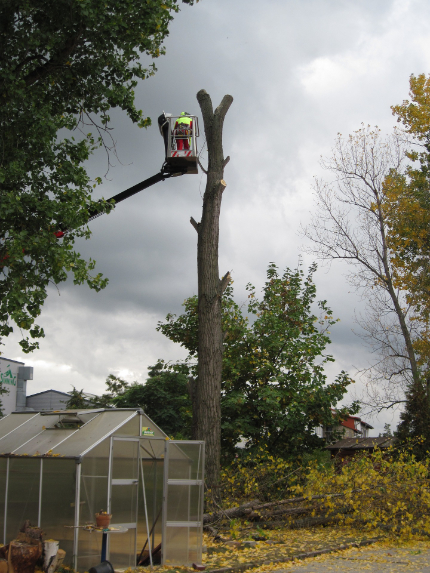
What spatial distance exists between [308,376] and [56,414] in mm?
8270

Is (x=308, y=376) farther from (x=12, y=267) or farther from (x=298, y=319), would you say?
(x=12, y=267)

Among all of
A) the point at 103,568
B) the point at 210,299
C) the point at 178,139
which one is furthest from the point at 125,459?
the point at 178,139

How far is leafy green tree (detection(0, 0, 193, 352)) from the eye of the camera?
9359 mm

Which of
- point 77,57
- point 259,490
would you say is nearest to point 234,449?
point 259,490

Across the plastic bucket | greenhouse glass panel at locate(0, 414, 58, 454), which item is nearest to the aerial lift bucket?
greenhouse glass panel at locate(0, 414, 58, 454)

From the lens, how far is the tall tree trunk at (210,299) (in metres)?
13.1

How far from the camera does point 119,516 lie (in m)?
9.15

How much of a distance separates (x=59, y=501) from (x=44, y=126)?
20.6 ft

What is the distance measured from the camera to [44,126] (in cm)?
978

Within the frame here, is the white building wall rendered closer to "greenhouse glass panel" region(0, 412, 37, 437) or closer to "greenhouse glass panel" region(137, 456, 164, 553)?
"greenhouse glass panel" region(0, 412, 37, 437)

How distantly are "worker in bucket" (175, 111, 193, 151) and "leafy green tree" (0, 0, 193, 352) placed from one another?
1.88 m

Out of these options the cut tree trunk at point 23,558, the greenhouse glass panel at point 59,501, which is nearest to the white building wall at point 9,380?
the greenhouse glass panel at point 59,501

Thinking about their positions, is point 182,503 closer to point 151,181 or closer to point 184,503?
point 184,503

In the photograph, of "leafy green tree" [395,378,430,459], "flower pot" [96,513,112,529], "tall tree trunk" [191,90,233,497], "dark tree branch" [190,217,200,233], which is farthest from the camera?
"leafy green tree" [395,378,430,459]
